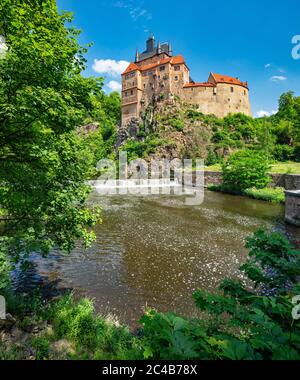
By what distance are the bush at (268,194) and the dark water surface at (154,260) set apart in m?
7.28

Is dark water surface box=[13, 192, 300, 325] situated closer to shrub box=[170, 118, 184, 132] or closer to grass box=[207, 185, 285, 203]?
grass box=[207, 185, 285, 203]

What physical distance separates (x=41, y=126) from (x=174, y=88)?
7260 cm

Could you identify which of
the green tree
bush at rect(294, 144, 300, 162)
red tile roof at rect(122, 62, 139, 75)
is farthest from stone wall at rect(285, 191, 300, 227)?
red tile roof at rect(122, 62, 139, 75)

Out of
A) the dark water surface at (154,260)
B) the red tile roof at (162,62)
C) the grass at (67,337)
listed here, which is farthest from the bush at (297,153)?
the grass at (67,337)

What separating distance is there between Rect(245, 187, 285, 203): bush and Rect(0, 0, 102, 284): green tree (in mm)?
27397

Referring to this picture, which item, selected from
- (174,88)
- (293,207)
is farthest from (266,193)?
(174,88)

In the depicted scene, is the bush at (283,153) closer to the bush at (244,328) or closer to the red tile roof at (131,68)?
the red tile roof at (131,68)

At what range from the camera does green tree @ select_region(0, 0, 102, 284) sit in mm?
5027

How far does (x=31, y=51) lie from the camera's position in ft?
15.6

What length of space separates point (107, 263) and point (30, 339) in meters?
6.22

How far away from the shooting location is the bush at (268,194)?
28266 millimetres

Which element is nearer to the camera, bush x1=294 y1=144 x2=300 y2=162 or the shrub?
bush x1=294 y1=144 x2=300 y2=162

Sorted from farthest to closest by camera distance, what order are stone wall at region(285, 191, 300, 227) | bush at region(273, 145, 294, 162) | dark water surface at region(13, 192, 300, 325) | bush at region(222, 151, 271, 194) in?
bush at region(273, 145, 294, 162), bush at region(222, 151, 271, 194), stone wall at region(285, 191, 300, 227), dark water surface at region(13, 192, 300, 325)
